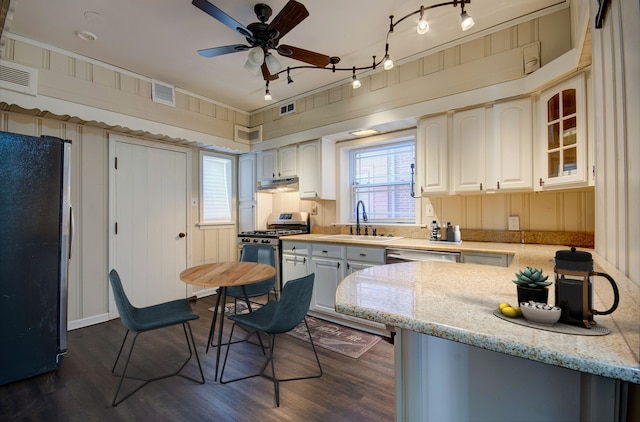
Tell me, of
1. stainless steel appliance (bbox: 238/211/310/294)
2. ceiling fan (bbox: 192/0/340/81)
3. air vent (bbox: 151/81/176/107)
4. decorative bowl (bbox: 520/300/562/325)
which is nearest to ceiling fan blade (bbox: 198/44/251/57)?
ceiling fan (bbox: 192/0/340/81)

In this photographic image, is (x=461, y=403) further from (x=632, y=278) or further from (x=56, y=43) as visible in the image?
(x=56, y=43)

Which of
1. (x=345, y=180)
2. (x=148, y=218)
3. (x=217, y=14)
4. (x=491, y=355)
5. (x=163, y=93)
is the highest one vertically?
(x=163, y=93)

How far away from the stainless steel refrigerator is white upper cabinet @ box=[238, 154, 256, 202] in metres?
2.56

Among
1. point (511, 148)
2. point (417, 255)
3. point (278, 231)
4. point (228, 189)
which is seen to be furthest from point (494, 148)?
point (228, 189)

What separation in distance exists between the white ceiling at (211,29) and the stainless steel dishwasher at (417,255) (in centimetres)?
208

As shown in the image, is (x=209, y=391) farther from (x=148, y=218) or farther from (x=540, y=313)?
(x=148, y=218)

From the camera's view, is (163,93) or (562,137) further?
(163,93)

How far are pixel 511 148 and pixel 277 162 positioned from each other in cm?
298

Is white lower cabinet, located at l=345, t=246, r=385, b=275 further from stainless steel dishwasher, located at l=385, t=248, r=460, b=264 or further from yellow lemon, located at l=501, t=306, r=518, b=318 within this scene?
yellow lemon, located at l=501, t=306, r=518, b=318

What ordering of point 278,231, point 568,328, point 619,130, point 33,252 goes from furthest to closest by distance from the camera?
point 278,231 → point 33,252 → point 619,130 → point 568,328

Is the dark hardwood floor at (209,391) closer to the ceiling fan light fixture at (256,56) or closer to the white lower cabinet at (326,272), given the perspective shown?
the white lower cabinet at (326,272)

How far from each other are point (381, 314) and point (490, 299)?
432mm

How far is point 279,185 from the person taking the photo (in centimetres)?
433

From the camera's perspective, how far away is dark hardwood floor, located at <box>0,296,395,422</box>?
5.97ft
